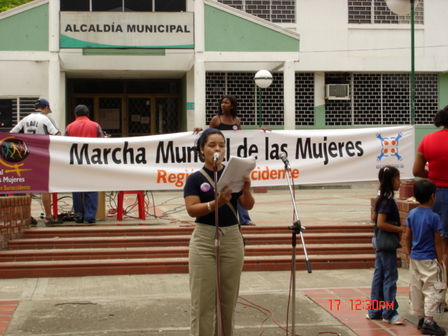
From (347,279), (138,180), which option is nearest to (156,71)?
(138,180)

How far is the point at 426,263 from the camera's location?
19.5ft

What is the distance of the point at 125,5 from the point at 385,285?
16071 mm

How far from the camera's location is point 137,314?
6.67 metres

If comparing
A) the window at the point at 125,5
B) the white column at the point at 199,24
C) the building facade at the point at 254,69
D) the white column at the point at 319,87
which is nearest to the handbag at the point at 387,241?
the building facade at the point at 254,69

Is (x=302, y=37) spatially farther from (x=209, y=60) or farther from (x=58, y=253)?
(x=58, y=253)

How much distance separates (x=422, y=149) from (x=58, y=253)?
16.4ft

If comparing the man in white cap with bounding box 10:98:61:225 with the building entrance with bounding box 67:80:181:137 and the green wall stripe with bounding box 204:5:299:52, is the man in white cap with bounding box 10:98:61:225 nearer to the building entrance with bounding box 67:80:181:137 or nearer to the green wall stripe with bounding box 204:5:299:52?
the green wall stripe with bounding box 204:5:299:52

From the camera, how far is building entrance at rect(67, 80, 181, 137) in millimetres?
23141

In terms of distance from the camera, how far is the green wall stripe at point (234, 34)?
1931 centimetres

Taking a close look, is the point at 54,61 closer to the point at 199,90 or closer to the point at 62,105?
the point at 62,105

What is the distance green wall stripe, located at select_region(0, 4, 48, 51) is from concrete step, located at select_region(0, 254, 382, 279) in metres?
11.2

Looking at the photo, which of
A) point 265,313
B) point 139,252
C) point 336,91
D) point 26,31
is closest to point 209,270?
point 265,313

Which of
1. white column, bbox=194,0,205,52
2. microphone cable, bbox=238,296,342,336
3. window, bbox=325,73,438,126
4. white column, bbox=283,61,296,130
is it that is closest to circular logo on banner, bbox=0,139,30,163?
microphone cable, bbox=238,296,342,336

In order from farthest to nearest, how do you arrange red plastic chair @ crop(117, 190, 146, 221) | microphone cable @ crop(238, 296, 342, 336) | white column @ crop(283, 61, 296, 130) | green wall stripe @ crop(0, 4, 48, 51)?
white column @ crop(283, 61, 296, 130)
green wall stripe @ crop(0, 4, 48, 51)
red plastic chair @ crop(117, 190, 146, 221)
microphone cable @ crop(238, 296, 342, 336)
